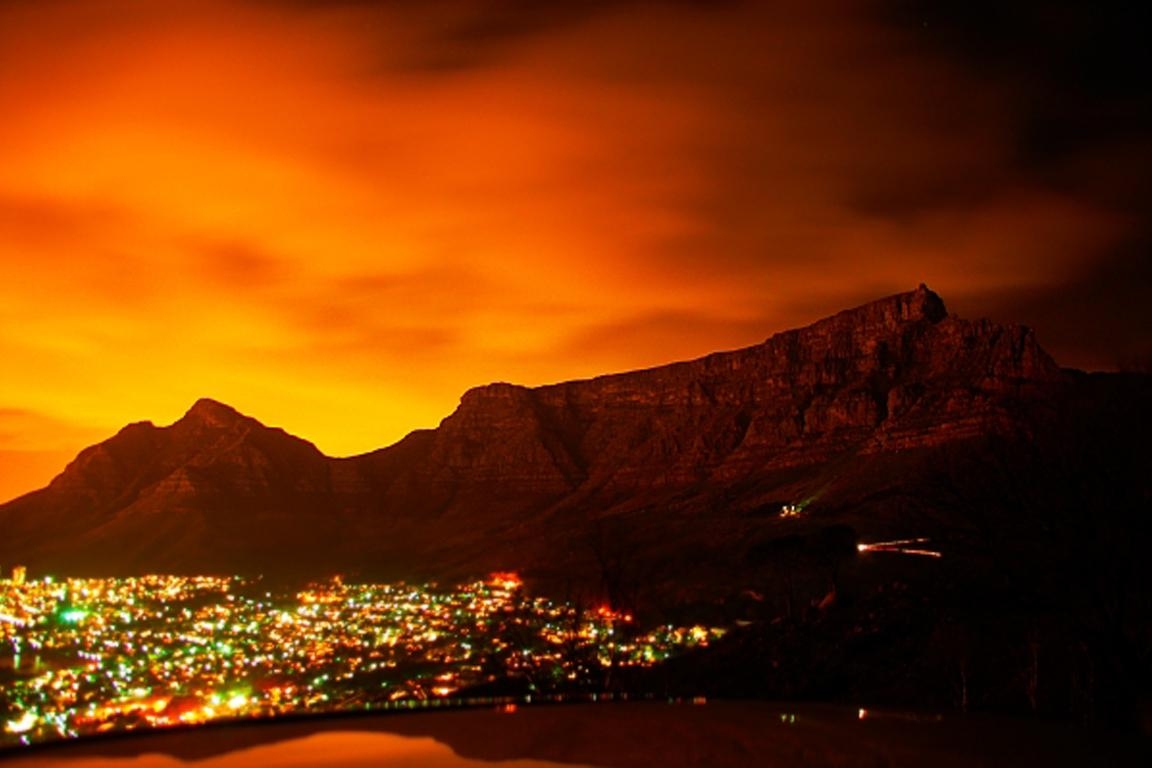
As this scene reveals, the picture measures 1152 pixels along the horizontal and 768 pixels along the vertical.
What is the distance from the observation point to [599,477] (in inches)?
6447

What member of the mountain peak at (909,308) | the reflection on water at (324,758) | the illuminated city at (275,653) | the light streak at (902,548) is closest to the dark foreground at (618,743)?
the reflection on water at (324,758)

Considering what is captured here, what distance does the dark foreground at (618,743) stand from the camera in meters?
4.96

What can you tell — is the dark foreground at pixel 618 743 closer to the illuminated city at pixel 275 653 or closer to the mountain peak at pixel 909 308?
the illuminated city at pixel 275 653

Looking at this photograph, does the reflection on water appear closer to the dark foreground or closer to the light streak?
the dark foreground

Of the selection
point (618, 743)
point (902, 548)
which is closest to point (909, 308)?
point (902, 548)

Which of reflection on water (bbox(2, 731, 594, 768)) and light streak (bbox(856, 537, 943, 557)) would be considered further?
light streak (bbox(856, 537, 943, 557))

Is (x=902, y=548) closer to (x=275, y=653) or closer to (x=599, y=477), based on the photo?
(x=275, y=653)

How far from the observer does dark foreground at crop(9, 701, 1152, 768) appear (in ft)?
16.3

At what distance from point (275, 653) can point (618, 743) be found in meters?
42.4

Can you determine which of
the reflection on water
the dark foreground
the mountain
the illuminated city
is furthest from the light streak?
the reflection on water

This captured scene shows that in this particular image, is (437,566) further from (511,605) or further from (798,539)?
(798,539)

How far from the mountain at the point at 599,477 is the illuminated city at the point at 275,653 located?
1452 cm

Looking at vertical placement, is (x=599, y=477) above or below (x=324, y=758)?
above

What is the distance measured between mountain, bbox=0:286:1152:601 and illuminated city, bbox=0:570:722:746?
1452 centimetres
